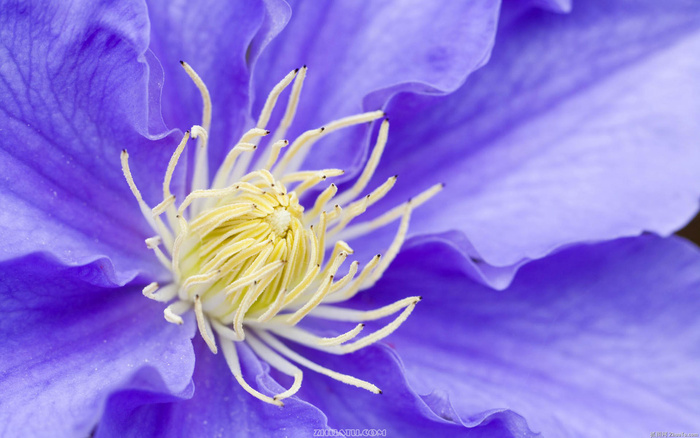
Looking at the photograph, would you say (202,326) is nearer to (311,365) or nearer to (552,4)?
(311,365)

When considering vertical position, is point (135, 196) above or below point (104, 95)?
below

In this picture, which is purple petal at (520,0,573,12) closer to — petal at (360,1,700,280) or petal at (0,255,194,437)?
petal at (360,1,700,280)

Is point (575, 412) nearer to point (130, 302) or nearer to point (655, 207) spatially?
point (655, 207)

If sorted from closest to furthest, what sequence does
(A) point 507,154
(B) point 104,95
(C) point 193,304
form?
1. (B) point 104,95
2. (C) point 193,304
3. (A) point 507,154

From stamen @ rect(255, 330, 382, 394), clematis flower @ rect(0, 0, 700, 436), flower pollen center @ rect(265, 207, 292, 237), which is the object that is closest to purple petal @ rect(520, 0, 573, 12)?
clematis flower @ rect(0, 0, 700, 436)

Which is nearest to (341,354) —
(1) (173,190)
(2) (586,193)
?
(1) (173,190)

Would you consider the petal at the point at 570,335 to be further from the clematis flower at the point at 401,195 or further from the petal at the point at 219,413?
the petal at the point at 219,413

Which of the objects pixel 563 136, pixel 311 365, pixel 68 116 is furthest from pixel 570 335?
pixel 68 116

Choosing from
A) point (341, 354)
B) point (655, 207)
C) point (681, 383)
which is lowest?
point (681, 383)
